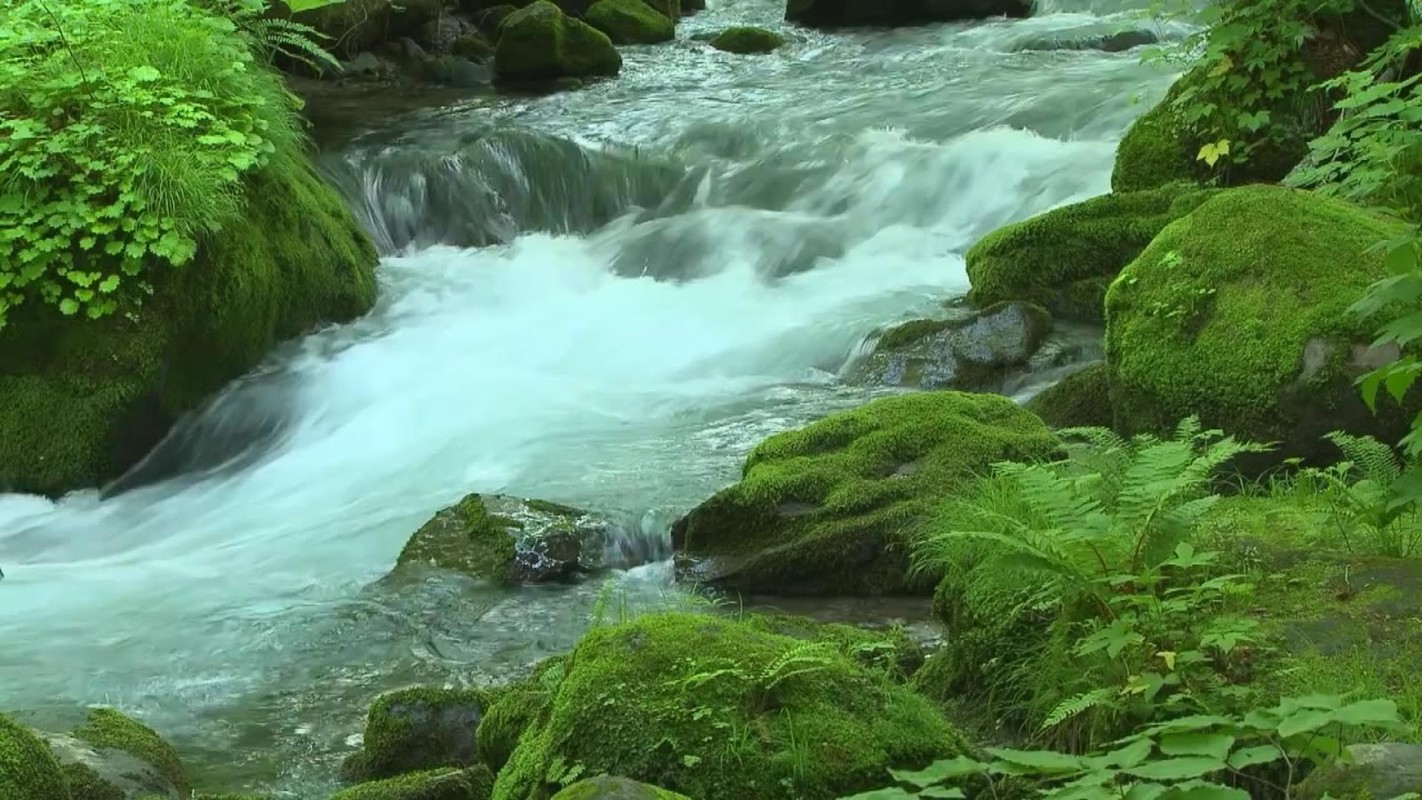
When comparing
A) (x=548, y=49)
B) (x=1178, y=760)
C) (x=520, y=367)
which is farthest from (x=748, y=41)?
(x=1178, y=760)

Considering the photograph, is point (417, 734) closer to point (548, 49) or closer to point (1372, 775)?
point (1372, 775)

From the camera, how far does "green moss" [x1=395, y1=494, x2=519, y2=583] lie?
6235 millimetres

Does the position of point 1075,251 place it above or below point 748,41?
below

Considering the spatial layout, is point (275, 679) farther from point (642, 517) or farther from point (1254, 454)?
point (1254, 454)

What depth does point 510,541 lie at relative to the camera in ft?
20.7

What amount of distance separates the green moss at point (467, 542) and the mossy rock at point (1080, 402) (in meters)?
2.58

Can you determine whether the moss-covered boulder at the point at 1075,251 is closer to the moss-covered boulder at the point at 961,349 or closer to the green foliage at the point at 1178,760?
the moss-covered boulder at the point at 961,349

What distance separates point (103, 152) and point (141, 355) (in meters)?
1.14

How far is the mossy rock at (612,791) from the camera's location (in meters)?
2.86

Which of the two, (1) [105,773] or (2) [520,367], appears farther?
(2) [520,367]

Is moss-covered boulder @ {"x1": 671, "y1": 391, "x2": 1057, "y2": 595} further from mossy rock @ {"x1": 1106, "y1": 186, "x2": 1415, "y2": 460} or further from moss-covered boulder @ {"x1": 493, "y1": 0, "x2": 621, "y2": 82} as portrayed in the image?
moss-covered boulder @ {"x1": 493, "y1": 0, "x2": 621, "y2": 82}

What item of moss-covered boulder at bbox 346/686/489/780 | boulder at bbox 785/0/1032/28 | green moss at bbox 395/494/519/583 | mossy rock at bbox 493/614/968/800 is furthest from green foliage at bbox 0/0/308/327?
boulder at bbox 785/0/1032/28

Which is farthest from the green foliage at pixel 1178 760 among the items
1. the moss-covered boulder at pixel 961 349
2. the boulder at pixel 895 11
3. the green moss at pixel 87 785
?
the boulder at pixel 895 11

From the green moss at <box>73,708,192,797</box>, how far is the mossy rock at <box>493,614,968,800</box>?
1.49 m
